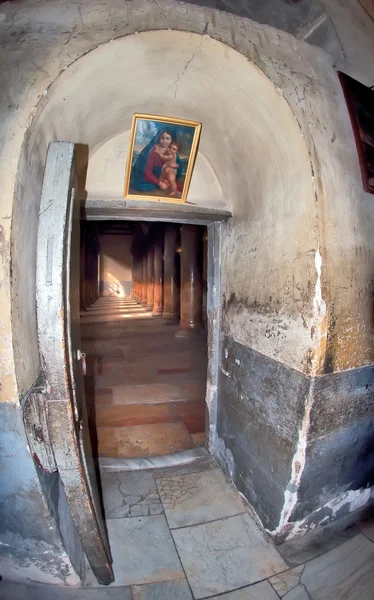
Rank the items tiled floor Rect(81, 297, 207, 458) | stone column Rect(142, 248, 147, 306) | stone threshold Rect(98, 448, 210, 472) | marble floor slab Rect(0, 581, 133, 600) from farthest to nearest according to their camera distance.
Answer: stone column Rect(142, 248, 147, 306), tiled floor Rect(81, 297, 207, 458), stone threshold Rect(98, 448, 210, 472), marble floor slab Rect(0, 581, 133, 600)

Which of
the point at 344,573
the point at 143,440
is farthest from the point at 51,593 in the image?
the point at 344,573

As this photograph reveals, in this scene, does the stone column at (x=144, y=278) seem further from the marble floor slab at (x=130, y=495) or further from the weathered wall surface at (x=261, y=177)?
the weathered wall surface at (x=261, y=177)

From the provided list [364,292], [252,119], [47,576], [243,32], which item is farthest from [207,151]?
[47,576]

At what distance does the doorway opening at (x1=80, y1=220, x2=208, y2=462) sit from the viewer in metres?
3.66

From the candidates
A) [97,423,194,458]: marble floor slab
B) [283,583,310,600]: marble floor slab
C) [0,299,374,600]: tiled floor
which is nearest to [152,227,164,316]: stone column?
[97,423,194,458]: marble floor slab

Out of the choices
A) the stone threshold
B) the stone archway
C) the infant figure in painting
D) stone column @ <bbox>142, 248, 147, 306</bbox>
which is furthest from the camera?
stone column @ <bbox>142, 248, 147, 306</bbox>

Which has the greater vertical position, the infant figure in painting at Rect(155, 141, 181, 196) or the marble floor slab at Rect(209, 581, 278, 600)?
the infant figure in painting at Rect(155, 141, 181, 196)

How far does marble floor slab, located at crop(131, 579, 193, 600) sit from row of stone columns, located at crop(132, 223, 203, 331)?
24.8ft

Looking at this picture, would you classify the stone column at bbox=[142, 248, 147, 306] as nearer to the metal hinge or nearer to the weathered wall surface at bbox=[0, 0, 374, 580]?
the weathered wall surface at bbox=[0, 0, 374, 580]

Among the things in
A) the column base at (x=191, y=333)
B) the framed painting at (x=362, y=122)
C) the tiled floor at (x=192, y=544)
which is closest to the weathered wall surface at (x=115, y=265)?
the column base at (x=191, y=333)

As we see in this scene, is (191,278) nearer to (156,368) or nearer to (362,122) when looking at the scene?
(156,368)

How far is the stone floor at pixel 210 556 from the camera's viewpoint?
6.19ft

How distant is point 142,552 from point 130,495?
1.87 feet

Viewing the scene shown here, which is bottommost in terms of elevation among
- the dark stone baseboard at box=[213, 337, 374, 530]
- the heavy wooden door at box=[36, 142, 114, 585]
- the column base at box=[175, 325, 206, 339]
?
the column base at box=[175, 325, 206, 339]
